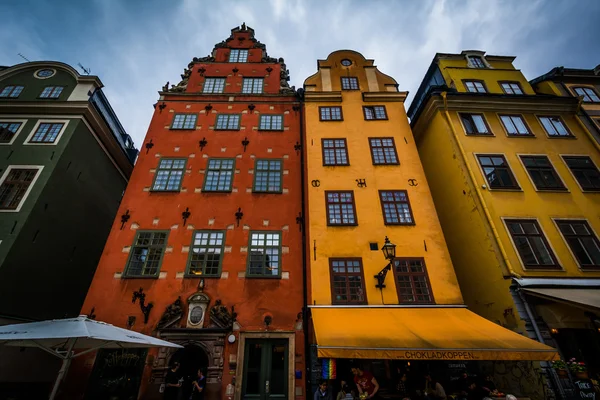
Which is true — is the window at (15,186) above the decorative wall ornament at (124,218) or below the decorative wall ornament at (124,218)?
above

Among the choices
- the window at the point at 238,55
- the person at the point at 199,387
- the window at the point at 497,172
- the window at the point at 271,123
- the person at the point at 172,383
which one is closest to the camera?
the person at the point at 199,387

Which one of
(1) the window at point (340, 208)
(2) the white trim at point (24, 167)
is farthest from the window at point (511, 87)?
(2) the white trim at point (24, 167)

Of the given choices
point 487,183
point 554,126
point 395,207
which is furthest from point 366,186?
point 554,126

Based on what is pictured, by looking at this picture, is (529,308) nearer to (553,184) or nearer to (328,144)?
(553,184)

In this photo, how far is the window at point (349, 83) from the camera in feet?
58.9

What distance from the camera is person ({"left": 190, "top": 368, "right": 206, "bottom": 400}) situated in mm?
8961

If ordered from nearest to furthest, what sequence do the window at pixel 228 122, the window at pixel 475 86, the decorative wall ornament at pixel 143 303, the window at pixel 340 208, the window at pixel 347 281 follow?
the decorative wall ornament at pixel 143 303 → the window at pixel 347 281 → the window at pixel 340 208 → the window at pixel 228 122 → the window at pixel 475 86

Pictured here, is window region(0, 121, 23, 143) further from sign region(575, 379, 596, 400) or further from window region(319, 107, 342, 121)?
sign region(575, 379, 596, 400)

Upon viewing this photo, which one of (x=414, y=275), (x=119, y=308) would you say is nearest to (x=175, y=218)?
(x=119, y=308)

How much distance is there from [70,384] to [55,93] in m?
15.4

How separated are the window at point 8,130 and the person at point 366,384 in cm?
1990

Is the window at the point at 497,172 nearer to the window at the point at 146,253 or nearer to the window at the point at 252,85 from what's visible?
the window at the point at 252,85

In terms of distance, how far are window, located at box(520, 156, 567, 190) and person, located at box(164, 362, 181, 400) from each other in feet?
57.6

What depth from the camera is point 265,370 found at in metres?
10.1
